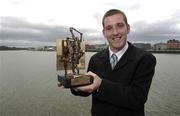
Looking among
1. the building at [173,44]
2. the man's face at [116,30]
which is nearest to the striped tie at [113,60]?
the man's face at [116,30]

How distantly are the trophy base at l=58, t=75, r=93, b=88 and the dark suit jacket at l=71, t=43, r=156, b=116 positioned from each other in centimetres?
15

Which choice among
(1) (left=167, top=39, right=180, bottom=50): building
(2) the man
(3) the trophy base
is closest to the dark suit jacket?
(2) the man

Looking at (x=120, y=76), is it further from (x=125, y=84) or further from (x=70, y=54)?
(x=70, y=54)

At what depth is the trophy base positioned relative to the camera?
2.87 m

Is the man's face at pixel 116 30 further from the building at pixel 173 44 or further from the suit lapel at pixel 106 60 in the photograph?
the building at pixel 173 44

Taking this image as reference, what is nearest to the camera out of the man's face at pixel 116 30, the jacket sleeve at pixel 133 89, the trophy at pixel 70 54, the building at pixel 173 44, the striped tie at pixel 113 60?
the jacket sleeve at pixel 133 89

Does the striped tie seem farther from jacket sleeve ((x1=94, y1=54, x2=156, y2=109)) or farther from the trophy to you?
the trophy

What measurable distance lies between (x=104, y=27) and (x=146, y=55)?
528 mm

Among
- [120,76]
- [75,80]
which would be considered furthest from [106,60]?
[75,80]

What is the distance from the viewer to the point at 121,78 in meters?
3.06

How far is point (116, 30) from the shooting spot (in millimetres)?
3053

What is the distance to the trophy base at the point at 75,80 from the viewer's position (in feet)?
9.41

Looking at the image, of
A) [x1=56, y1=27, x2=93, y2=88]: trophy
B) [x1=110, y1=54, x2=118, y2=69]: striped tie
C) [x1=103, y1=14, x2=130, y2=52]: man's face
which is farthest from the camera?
[x1=56, y1=27, x2=93, y2=88]: trophy

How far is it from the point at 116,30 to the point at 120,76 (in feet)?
1.57
